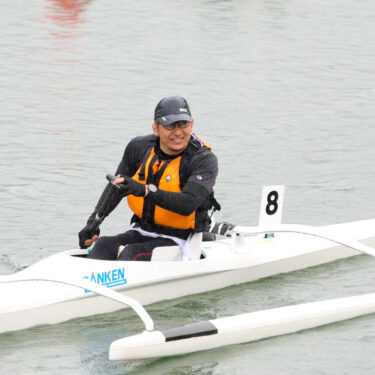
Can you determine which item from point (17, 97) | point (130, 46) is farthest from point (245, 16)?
point (17, 97)

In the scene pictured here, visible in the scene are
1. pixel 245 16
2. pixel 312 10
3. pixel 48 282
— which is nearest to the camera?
pixel 48 282

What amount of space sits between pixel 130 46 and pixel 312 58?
3.71m

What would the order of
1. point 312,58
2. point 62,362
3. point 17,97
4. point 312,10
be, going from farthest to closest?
point 312,10 → point 312,58 → point 17,97 → point 62,362

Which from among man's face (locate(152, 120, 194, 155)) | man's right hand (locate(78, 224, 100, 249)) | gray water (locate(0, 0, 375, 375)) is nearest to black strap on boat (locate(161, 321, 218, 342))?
gray water (locate(0, 0, 375, 375))

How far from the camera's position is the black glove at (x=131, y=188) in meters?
7.09

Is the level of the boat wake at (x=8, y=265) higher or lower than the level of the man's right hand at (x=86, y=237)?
lower

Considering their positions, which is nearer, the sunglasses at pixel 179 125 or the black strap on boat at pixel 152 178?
the sunglasses at pixel 179 125

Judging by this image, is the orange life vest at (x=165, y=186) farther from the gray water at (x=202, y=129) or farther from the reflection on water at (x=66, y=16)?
the reflection on water at (x=66, y=16)

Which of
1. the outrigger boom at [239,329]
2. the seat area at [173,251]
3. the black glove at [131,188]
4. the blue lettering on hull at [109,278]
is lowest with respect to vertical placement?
the outrigger boom at [239,329]

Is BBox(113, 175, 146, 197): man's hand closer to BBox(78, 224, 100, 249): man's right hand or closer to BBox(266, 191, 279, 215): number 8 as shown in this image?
BBox(78, 224, 100, 249): man's right hand

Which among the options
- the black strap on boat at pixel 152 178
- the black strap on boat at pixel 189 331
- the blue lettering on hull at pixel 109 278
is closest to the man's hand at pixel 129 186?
the black strap on boat at pixel 152 178

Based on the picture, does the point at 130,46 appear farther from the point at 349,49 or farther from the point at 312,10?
the point at 312,10

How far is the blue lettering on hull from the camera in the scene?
7285 mm

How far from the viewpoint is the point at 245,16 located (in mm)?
25562
